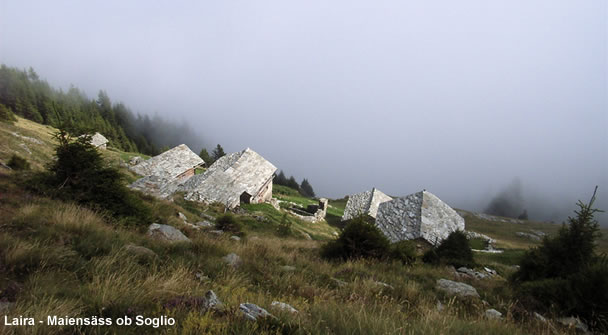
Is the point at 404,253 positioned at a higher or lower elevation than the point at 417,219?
lower

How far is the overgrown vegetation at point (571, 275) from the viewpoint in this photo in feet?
16.9

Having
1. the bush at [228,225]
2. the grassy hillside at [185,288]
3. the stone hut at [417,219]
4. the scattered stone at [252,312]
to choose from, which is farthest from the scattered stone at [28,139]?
the stone hut at [417,219]

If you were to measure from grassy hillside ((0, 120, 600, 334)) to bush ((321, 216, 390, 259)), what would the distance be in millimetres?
1352

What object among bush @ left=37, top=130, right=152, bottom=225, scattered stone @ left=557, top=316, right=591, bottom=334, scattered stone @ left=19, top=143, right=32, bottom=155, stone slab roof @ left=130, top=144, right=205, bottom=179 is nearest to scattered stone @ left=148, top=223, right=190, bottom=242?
bush @ left=37, top=130, right=152, bottom=225

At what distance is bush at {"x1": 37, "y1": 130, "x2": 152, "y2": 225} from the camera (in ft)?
25.5

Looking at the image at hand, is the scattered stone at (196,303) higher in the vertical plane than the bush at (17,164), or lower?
lower

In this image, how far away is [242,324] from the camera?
2.54 metres

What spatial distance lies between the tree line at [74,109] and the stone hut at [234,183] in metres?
32.8

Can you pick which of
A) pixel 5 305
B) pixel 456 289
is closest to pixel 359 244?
pixel 456 289

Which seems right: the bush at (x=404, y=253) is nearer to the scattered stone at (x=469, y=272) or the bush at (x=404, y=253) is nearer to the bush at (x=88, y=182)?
the scattered stone at (x=469, y=272)

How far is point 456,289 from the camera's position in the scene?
20.9ft

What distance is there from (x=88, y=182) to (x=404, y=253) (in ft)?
38.3

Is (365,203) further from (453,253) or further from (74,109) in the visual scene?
(74,109)

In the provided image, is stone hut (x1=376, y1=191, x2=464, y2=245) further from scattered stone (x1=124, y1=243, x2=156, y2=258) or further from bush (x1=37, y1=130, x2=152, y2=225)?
scattered stone (x1=124, y1=243, x2=156, y2=258)
